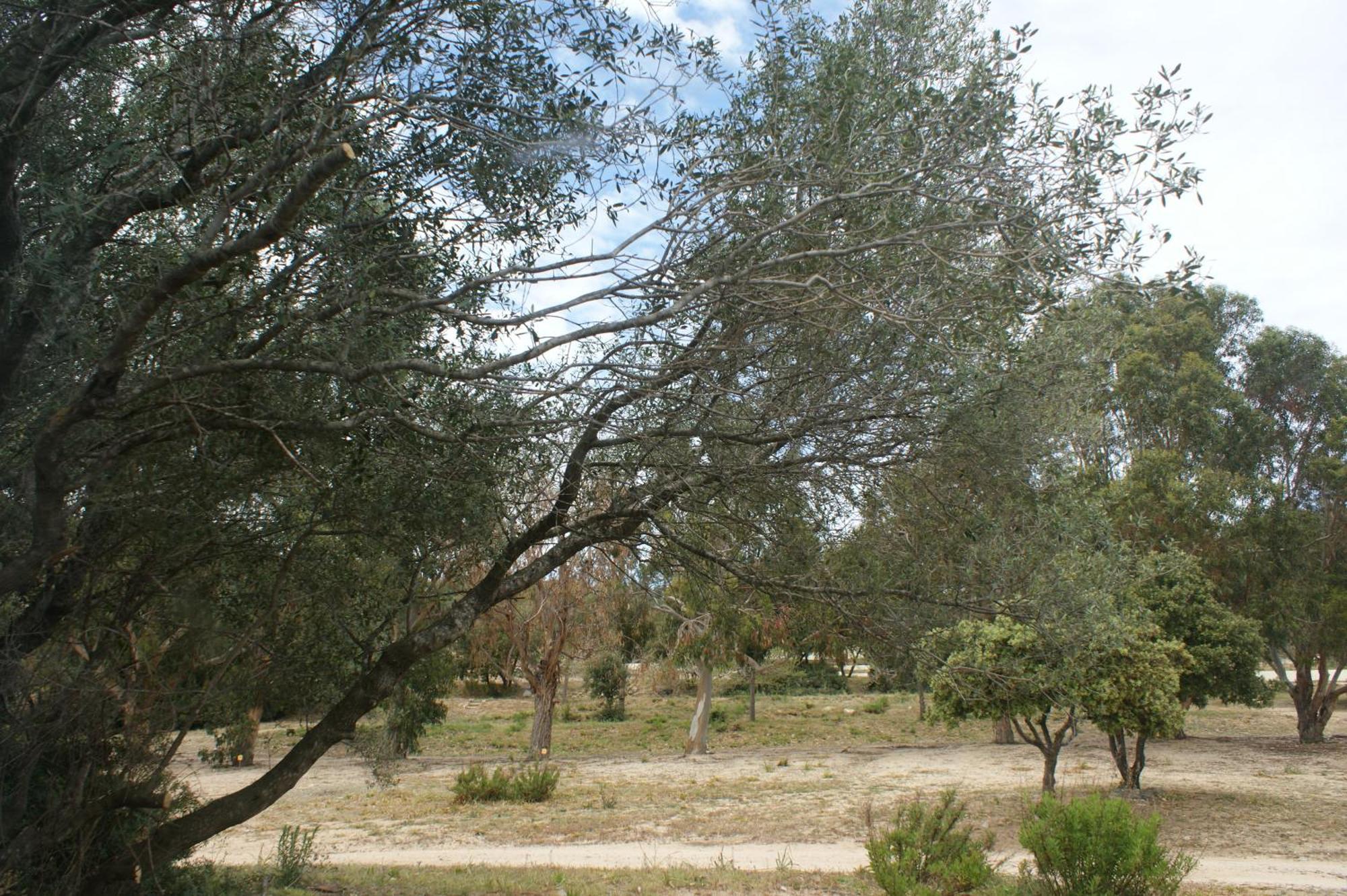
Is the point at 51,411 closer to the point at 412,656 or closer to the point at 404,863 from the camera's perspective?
the point at 412,656

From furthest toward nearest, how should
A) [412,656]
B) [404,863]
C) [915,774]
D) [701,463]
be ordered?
1. [915,774]
2. [404,863]
3. [412,656]
4. [701,463]

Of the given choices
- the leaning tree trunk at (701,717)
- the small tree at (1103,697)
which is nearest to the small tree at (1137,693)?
the small tree at (1103,697)

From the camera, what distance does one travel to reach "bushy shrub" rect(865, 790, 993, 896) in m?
8.45

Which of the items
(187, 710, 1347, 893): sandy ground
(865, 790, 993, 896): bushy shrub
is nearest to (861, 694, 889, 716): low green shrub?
(187, 710, 1347, 893): sandy ground

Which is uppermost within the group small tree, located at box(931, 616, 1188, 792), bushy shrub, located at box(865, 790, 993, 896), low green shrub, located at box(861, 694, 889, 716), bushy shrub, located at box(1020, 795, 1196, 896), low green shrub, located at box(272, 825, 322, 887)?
small tree, located at box(931, 616, 1188, 792)

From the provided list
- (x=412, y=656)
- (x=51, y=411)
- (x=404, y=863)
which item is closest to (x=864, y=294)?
(x=412, y=656)

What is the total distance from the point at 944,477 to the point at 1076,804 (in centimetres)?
375

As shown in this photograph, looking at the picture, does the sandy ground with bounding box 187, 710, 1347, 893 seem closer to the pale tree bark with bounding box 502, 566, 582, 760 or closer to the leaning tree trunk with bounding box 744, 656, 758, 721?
the pale tree bark with bounding box 502, 566, 582, 760

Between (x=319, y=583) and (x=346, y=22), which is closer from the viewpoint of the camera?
(x=346, y=22)

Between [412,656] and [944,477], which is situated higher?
[944,477]

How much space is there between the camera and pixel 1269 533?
83.0 feet

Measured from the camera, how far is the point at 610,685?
35.2 m

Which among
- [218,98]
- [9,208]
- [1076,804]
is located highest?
[218,98]

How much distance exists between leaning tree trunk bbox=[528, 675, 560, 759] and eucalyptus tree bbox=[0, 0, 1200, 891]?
17.3 m
